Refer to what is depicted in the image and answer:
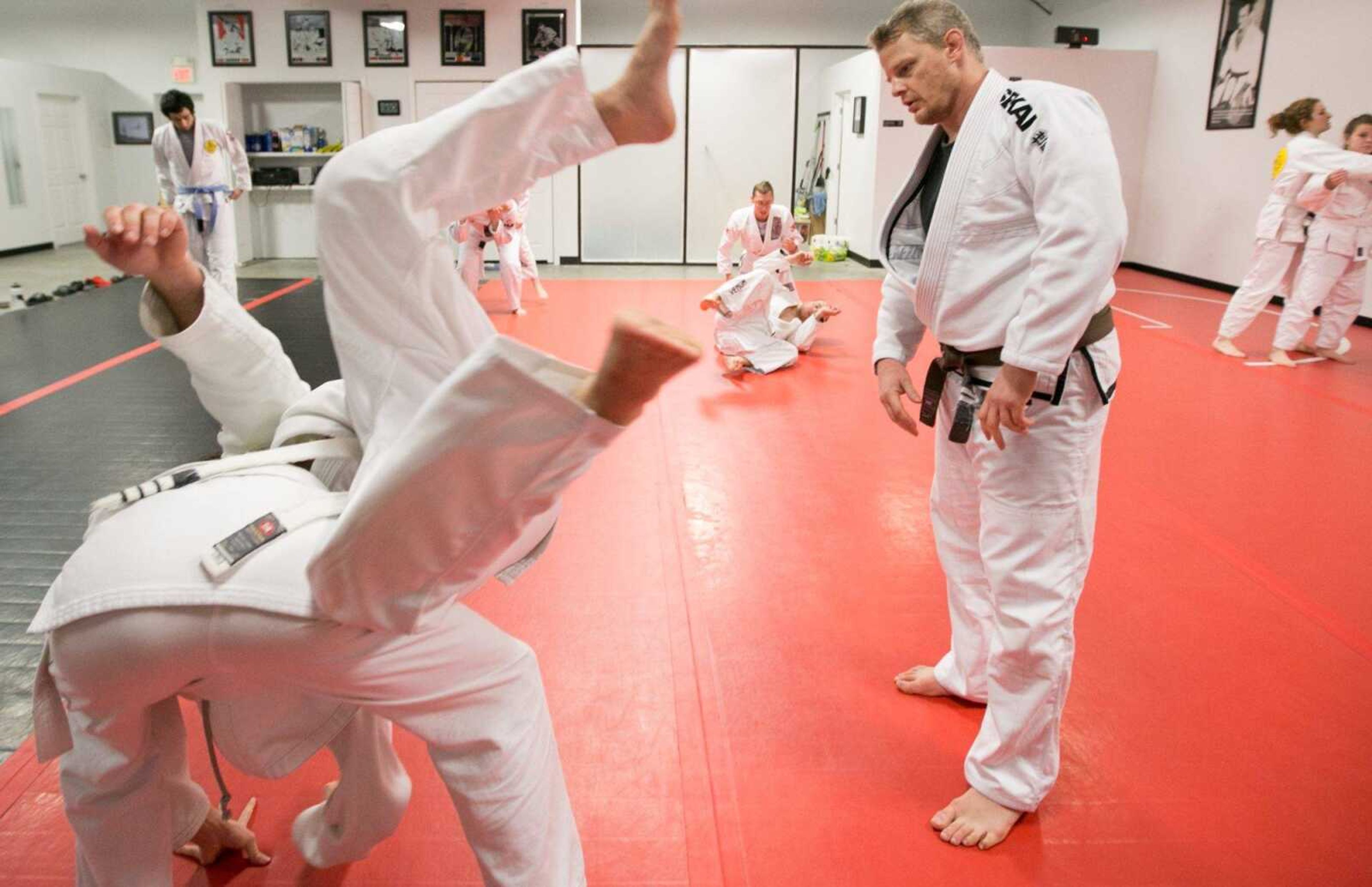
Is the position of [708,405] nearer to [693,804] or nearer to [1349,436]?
[1349,436]

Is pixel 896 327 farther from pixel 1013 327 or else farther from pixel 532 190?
pixel 532 190

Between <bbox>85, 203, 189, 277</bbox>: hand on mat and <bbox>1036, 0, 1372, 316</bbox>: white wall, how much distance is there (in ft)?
31.9

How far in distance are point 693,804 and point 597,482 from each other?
237cm

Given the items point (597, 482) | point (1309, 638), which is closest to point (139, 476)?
point (597, 482)

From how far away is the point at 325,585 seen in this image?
3.59 feet

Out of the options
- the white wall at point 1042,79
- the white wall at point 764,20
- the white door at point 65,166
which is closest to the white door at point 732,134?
the white wall at point 764,20

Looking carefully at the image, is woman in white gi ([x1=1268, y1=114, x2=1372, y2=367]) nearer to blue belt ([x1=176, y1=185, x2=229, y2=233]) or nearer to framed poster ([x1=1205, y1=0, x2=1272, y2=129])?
framed poster ([x1=1205, y1=0, x2=1272, y2=129])

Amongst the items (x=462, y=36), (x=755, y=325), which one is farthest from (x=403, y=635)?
(x=462, y=36)

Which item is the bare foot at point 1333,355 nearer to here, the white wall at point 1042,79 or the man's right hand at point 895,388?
the white wall at point 1042,79

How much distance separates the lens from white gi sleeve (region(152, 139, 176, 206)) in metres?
7.64

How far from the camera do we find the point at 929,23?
194 cm

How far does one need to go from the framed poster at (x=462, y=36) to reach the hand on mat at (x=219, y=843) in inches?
484

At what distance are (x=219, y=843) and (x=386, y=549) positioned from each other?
1302 mm

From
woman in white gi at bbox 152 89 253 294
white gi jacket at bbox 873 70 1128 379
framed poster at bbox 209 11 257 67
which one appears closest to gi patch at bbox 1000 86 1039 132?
white gi jacket at bbox 873 70 1128 379
